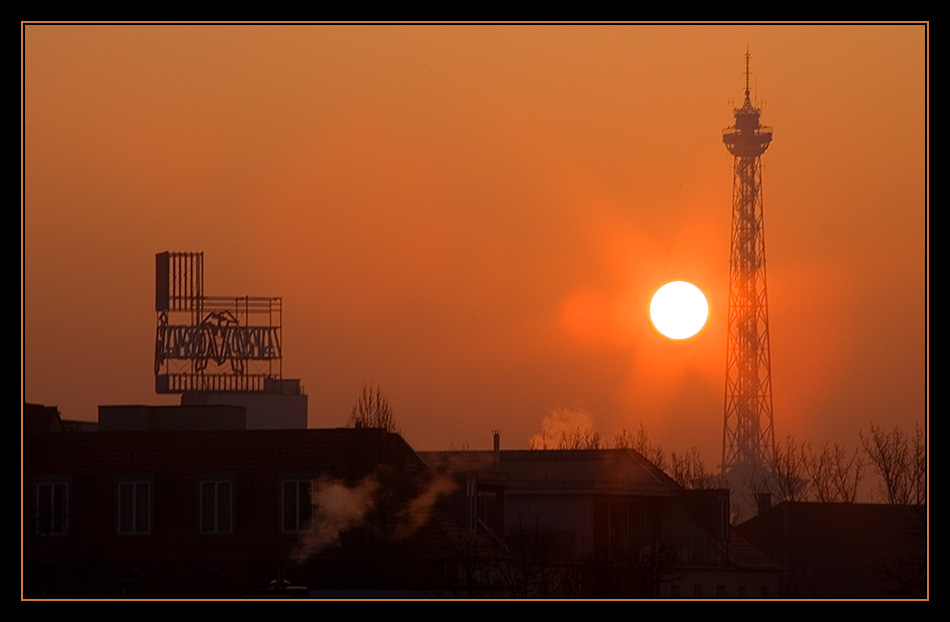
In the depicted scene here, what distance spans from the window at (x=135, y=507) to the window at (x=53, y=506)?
1.90 metres

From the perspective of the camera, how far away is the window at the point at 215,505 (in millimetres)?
62875

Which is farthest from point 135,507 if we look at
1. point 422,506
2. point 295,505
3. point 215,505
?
point 422,506

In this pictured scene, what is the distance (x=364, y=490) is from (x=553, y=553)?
769 centimetres

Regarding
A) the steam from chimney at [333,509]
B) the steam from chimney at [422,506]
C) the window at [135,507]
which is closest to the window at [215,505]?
the window at [135,507]

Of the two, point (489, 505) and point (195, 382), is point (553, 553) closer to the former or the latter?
point (489, 505)

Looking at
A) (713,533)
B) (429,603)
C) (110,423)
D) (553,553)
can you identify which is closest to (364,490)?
(553,553)

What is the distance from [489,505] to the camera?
213 ft

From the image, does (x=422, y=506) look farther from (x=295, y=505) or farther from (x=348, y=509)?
(x=295, y=505)

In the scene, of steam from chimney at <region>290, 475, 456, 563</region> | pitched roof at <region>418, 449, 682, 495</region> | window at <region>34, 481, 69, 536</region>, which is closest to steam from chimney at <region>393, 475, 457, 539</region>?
steam from chimney at <region>290, 475, 456, 563</region>

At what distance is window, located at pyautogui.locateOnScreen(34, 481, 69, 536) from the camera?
6309 centimetres

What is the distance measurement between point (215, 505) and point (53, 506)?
5.81 meters

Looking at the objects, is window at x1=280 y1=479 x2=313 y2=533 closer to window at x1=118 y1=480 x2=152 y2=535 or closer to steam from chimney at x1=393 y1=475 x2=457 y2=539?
steam from chimney at x1=393 y1=475 x2=457 y2=539

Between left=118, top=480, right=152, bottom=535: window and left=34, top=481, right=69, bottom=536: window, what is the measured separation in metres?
1.90

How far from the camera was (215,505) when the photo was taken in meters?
63.5
